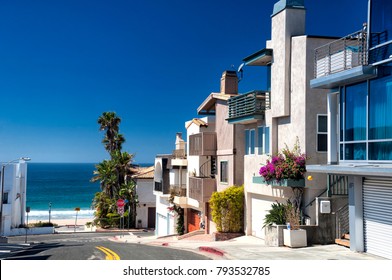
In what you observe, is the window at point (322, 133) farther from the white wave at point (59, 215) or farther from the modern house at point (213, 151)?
the white wave at point (59, 215)

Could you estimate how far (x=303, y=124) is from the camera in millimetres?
21328

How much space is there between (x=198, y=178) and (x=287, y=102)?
36.5 ft

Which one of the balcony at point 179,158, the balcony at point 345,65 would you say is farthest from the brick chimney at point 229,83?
the balcony at point 345,65

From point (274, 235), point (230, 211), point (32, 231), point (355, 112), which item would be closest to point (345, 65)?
point (355, 112)

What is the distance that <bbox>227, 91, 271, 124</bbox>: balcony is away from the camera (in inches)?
974

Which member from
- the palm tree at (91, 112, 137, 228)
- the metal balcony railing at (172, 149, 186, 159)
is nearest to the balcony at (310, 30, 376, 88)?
the metal balcony railing at (172, 149, 186, 159)

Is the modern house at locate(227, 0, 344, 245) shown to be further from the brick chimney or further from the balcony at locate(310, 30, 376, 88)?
the brick chimney

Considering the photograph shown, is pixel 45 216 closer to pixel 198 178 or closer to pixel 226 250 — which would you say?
pixel 198 178

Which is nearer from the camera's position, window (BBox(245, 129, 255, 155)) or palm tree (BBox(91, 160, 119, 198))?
window (BBox(245, 129, 255, 155))

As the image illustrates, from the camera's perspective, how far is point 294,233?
20.0 metres

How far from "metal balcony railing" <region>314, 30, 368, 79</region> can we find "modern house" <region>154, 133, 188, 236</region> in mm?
19479

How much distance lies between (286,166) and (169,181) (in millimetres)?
22387

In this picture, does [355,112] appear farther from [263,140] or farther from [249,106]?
[249,106]

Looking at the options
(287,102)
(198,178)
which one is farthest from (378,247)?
(198,178)
